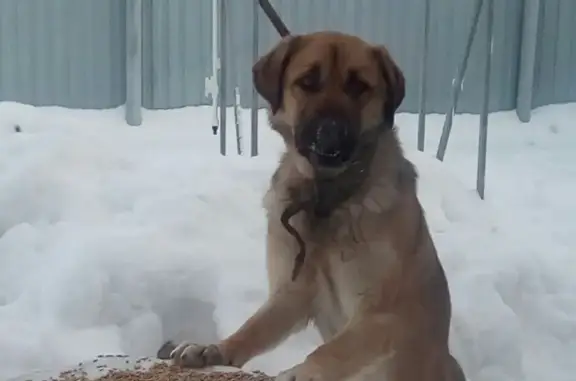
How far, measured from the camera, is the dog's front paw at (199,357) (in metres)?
1.85

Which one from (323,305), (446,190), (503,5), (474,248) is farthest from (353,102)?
(503,5)

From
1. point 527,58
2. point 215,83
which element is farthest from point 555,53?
point 215,83

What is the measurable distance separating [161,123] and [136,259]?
3.37 m

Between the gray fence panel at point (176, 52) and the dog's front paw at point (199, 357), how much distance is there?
458cm

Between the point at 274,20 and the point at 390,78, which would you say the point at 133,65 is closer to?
the point at 274,20

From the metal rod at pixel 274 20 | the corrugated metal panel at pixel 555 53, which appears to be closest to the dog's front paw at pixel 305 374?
the metal rod at pixel 274 20

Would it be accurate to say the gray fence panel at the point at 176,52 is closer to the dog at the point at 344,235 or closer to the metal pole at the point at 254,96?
the metal pole at the point at 254,96

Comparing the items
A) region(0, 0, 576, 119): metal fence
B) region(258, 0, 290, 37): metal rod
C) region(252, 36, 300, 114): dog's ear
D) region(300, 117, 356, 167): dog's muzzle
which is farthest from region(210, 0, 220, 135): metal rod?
region(300, 117, 356, 167): dog's muzzle

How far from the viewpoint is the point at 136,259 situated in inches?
112

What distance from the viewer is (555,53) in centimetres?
721

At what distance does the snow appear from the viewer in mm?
2674

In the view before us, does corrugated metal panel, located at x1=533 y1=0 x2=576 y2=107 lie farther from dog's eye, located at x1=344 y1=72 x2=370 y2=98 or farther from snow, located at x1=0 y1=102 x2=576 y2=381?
dog's eye, located at x1=344 y1=72 x2=370 y2=98

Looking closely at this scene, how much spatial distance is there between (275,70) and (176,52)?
15.3 feet

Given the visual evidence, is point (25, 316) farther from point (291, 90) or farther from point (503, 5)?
point (503, 5)
